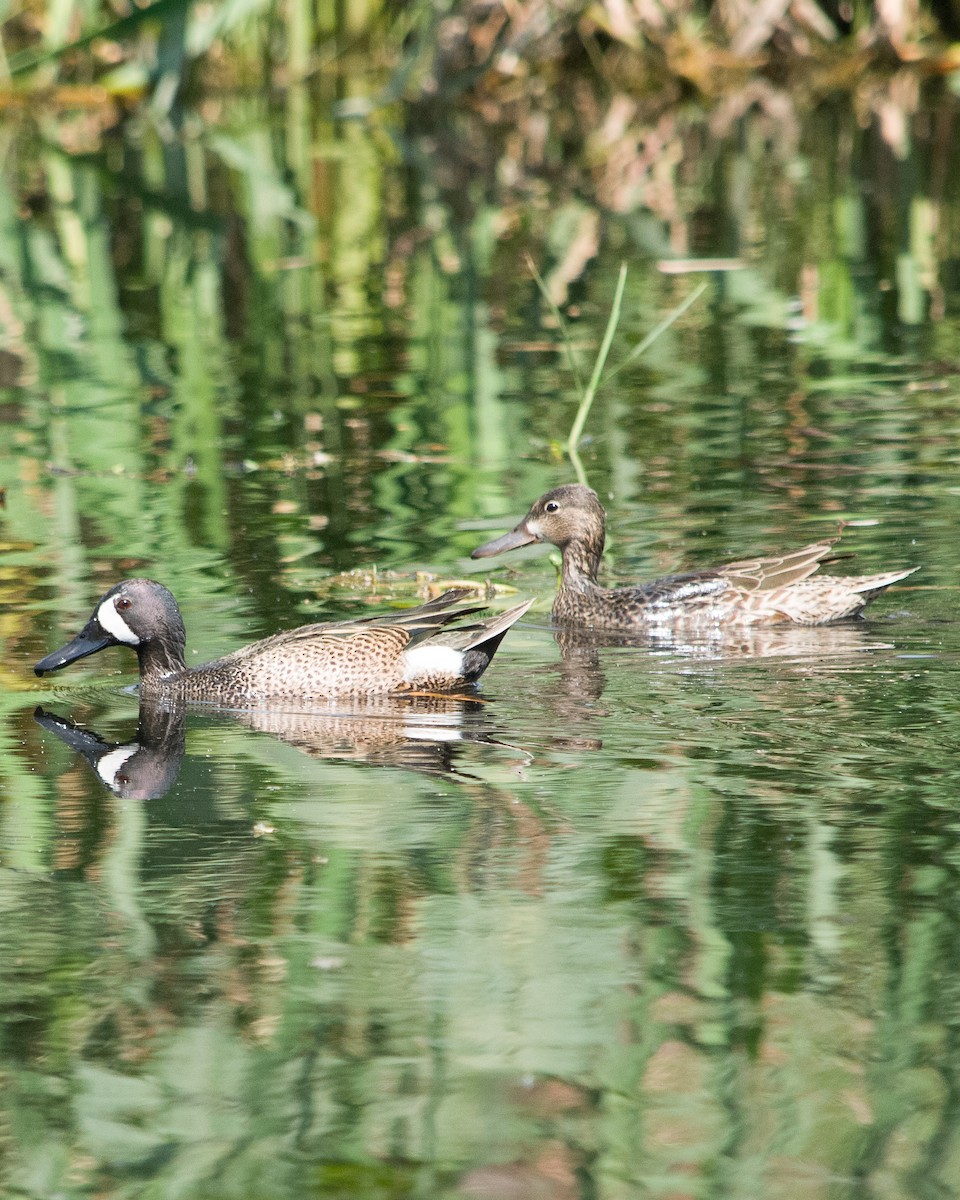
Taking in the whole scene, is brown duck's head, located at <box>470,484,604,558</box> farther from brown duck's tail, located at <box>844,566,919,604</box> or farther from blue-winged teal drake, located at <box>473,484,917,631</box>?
brown duck's tail, located at <box>844,566,919,604</box>

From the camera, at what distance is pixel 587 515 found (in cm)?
948

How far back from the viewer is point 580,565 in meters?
9.47

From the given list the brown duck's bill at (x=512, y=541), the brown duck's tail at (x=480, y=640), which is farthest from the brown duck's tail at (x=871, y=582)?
the brown duck's bill at (x=512, y=541)

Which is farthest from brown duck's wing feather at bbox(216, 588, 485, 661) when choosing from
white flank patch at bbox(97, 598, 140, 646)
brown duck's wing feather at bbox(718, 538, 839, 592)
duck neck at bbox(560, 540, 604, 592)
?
duck neck at bbox(560, 540, 604, 592)

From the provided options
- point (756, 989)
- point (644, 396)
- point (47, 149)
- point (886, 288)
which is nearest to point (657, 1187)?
point (756, 989)

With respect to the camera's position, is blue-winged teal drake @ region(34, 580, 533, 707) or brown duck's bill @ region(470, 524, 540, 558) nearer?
blue-winged teal drake @ region(34, 580, 533, 707)

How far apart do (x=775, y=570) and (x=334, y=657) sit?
6.16 ft

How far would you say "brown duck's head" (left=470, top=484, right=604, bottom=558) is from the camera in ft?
30.9

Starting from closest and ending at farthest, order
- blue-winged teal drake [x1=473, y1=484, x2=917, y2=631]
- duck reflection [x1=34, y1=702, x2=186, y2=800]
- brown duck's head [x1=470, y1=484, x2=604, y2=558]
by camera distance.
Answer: duck reflection [x1=34, y1=702, x2=186, y2=800] < blue-winged teal drake [x1=473, y1=484, x2=917, y2=631] < brown duck's head [x1=470, y1=484, x2=604, y2=558]

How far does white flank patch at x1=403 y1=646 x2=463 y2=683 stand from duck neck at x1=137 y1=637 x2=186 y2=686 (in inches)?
34.0

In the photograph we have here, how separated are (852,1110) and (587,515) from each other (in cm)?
531

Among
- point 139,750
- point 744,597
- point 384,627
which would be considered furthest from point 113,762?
point 744,597

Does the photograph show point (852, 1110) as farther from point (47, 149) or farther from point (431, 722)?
point (47, 149)

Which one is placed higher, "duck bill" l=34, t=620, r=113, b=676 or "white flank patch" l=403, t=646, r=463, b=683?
"duck bill" l=34, t=620, r=113, b=676
